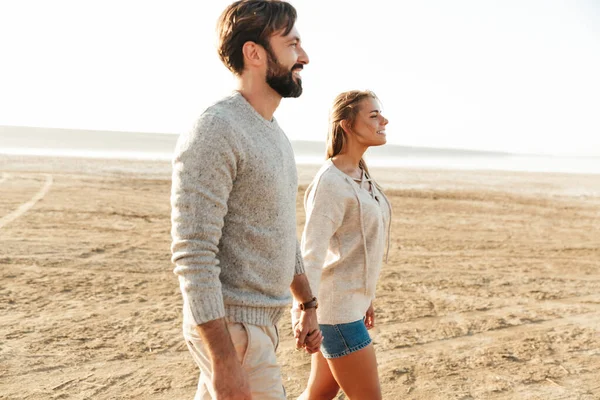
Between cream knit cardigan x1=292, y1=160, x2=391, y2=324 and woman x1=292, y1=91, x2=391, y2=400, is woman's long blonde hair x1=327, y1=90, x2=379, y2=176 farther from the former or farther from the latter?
cream knit cardigan x1=292, y1=160, x2=391, y2=324

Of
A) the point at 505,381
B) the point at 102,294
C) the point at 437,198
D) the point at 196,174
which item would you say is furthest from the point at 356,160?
the point at 437,198

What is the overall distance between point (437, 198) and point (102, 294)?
1241 centimetres

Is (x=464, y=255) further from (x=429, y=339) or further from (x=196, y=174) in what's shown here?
(x=196, y=174)

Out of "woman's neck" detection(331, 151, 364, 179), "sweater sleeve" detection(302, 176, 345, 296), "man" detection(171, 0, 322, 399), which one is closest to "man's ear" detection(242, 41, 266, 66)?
"man" detection(171, 0, 322, 399)

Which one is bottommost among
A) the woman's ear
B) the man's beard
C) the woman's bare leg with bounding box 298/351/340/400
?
the woman's bare leg with bounding box 298/351/340/400

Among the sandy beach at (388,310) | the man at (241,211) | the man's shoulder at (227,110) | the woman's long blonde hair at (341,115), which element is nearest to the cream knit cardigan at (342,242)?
the woman's long blonde hair at (341,115)

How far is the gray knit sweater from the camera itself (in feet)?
6.14

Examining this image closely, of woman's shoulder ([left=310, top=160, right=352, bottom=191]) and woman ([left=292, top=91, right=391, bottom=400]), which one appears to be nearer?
woman ([left=292, top=91, right=391, bottom=400])

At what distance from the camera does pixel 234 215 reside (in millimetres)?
2021

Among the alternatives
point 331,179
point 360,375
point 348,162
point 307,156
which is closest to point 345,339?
point 360,375

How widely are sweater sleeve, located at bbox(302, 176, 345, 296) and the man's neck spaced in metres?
0.98

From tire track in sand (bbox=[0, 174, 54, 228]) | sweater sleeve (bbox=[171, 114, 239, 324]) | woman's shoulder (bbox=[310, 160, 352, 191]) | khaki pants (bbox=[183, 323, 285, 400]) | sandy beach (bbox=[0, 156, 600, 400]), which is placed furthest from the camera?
tire track in sand (bbox=[0, 174, 54, 228])

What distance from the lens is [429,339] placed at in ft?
18.6

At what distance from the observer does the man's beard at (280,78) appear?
2156 mm
